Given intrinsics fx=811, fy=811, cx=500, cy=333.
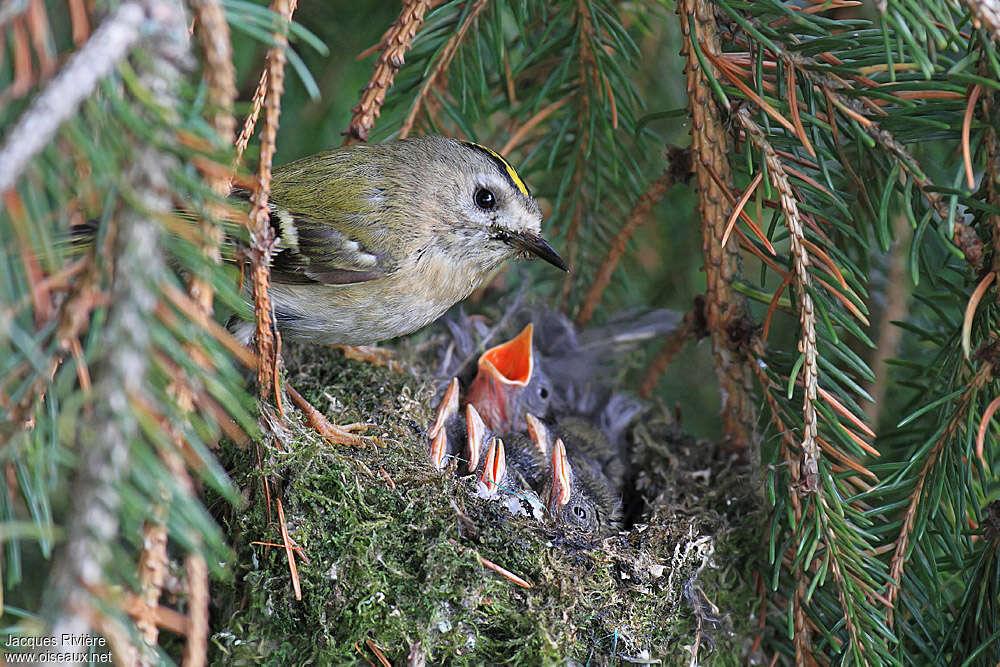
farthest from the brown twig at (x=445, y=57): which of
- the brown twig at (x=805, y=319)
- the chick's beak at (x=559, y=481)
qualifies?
the chick's beak at (x=559, y=481)

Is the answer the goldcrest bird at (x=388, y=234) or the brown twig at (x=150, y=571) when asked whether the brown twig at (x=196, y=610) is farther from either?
the goldcrest bird at (x=388, y=234)

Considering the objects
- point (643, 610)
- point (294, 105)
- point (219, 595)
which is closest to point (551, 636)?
point (643, 610)

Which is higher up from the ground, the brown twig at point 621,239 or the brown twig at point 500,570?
the brown twig at point 621,239

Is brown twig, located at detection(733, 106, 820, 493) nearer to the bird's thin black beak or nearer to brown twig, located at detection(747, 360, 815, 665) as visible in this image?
brown twig, located at detection(747, 360, 815, 665)

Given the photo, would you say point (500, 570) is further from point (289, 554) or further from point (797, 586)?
point (797, 586)

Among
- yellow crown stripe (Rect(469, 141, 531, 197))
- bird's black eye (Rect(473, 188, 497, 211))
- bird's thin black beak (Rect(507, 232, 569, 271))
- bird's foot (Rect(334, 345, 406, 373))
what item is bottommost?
bird's foot (Rect(334, 345, 406, 373))

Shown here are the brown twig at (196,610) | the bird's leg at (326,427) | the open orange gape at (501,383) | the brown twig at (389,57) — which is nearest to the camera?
the brown twig at (196,610)

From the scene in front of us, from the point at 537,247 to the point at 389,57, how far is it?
2.08 ft

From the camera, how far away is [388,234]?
195 centimetres

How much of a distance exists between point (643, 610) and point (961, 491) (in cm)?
61

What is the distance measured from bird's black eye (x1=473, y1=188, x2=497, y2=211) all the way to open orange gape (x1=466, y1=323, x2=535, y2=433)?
417mm

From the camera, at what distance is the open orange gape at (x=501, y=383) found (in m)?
2.15

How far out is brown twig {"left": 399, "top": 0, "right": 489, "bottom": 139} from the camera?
1.60 m

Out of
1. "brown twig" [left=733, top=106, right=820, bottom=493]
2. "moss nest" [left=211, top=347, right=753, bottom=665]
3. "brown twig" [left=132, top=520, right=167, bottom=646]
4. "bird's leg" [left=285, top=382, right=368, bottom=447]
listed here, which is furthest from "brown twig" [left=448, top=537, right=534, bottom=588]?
"brown twig" [left=132, top=520, right=167, bottom=646]
